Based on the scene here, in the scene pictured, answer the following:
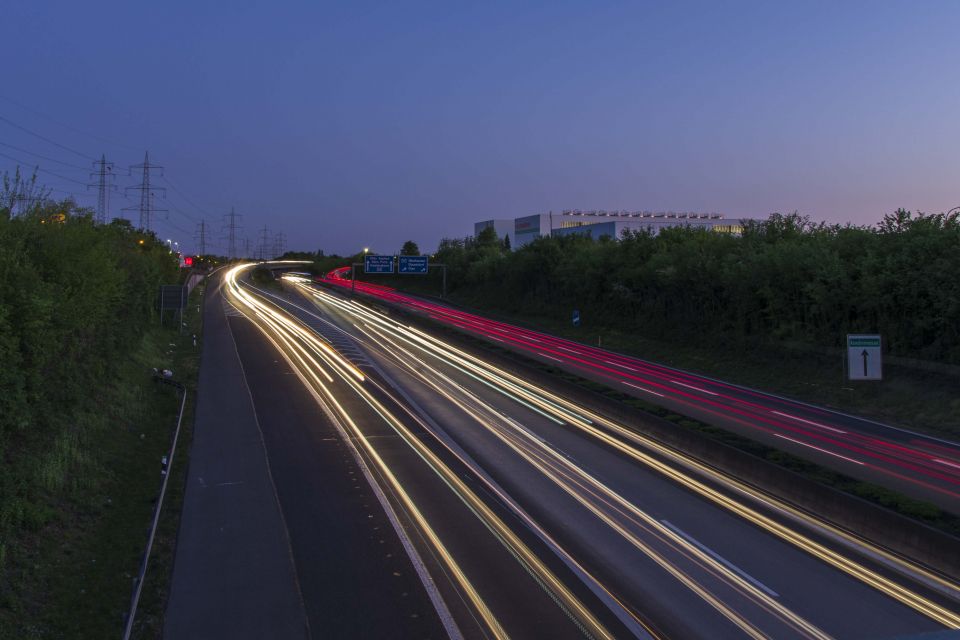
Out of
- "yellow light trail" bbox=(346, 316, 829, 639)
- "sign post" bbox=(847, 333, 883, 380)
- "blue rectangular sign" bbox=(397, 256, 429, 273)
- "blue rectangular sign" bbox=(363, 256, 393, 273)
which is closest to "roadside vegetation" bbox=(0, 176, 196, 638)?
"yellow light trail" bbox=(346, 316, 829, 639)

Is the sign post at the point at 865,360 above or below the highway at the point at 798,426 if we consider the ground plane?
above

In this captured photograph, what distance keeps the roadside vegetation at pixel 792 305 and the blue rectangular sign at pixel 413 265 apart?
55.0 ft

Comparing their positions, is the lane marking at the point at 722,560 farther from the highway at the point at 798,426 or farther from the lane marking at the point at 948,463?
the lane marking at the point at 948,463

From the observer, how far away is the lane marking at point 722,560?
10258 mm

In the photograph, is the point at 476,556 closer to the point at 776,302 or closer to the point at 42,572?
the point at 42,572

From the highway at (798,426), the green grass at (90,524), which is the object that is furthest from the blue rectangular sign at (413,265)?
the green grass at (90,524)

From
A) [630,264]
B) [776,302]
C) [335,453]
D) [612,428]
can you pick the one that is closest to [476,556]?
[335,453]

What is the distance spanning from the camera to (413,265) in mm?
74375

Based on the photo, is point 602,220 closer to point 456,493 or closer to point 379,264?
point 379,264

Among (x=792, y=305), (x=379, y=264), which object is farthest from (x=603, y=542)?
(x=379, y=264)

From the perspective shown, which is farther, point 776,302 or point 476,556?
point 776,302

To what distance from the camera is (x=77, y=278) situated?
54.9ft

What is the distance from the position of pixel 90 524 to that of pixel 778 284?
117 feet

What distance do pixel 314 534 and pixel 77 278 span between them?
9491mm
